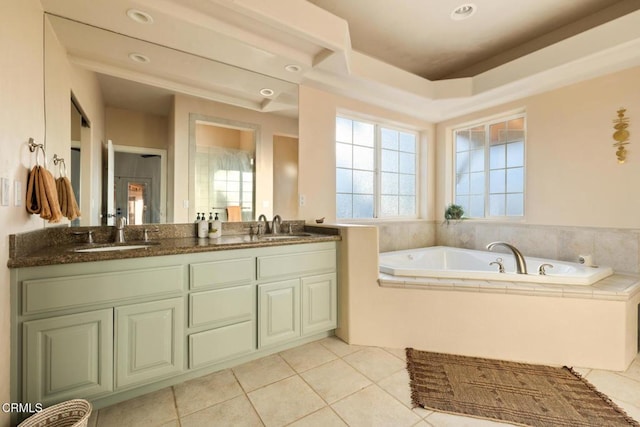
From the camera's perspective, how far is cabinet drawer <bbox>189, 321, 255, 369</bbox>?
1.78 meters

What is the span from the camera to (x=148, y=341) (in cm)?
162

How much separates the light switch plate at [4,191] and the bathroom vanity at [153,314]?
0.29 metres

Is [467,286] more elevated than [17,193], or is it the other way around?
[17,193]

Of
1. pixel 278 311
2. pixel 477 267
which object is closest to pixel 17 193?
pixel 278 311

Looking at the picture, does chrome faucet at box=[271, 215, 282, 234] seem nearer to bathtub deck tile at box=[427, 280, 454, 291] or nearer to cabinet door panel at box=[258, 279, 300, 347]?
cabinet door panel at box=[258, 279, 300, 347]

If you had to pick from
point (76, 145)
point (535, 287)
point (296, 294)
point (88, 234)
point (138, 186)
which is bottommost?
point (296, 294)

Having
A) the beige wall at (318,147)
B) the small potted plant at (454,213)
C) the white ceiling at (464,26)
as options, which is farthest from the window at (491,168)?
the beige wall at (318,147)

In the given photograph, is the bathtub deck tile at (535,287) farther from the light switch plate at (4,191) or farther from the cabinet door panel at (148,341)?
the light switch plate at (4,191)

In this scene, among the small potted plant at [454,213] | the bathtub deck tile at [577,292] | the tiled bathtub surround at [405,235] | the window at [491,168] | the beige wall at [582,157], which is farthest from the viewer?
the small potted plant at [454,213]

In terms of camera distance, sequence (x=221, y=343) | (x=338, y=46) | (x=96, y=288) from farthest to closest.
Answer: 1. (x=338, y=46)
2. (x=221, y=343)
3. (x=96, y=288)

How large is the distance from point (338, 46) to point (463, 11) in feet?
3.84

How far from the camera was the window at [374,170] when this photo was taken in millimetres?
3338

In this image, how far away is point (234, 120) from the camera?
2506 mm

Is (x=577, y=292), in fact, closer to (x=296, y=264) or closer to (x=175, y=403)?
(x=296, y=264)
